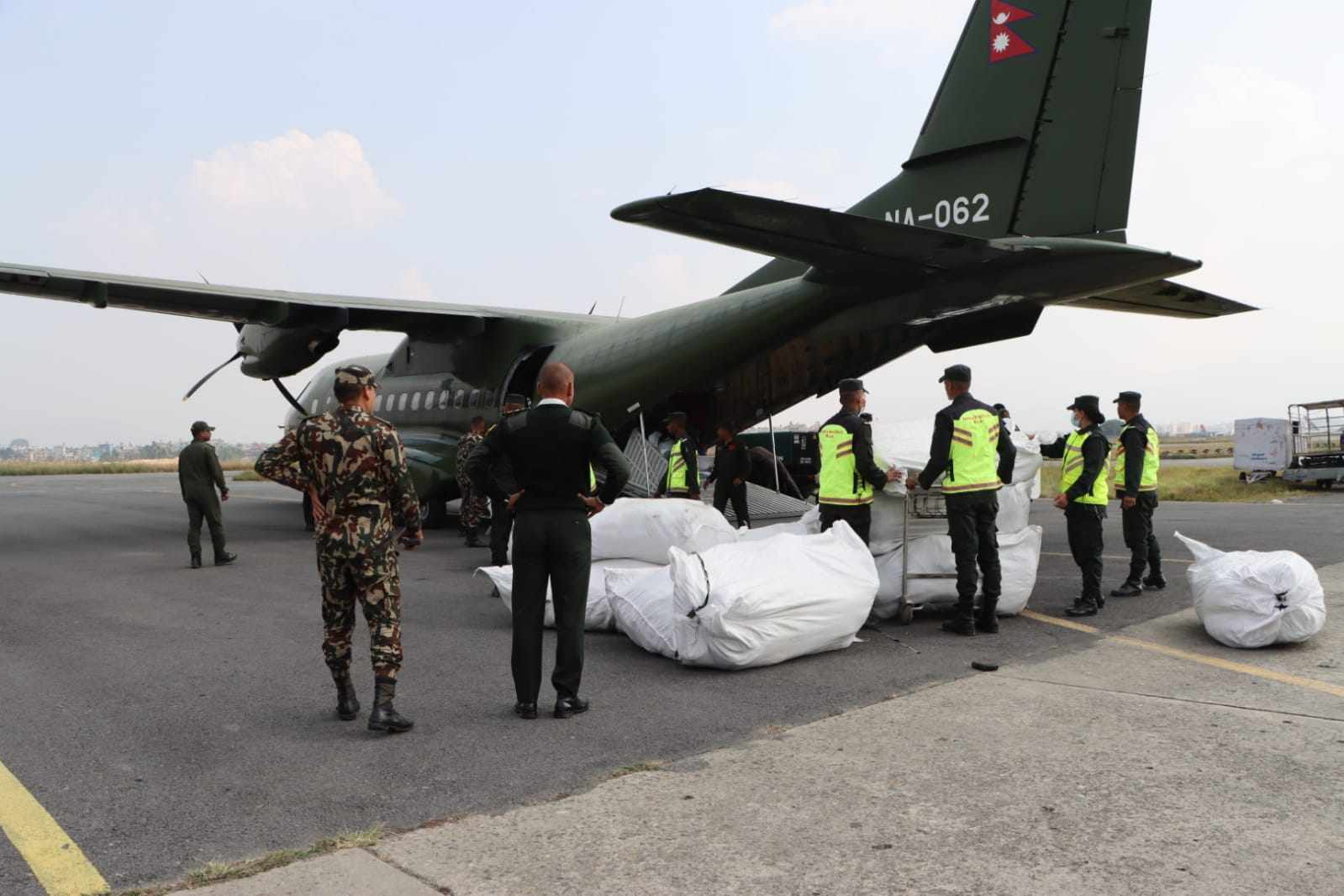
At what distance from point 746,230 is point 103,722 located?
551 cm

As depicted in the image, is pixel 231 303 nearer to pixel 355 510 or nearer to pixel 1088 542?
pixel 355 510

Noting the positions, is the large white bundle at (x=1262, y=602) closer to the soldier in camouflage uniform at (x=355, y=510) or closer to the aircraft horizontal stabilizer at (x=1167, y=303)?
the soldier in camouflage uniform at (x=355, y=510)

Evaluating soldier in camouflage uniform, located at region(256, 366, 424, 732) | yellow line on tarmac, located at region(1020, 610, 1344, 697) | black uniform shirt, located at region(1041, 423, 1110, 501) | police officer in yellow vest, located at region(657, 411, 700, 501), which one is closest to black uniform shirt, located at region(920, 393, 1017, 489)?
black uniform shirt, located at region(1041, 423, 1110, 501)

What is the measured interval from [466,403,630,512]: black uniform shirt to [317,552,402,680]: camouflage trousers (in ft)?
2.26

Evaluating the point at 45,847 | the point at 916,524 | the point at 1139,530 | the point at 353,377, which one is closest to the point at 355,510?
the point at 353,377

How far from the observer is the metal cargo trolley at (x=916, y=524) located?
6.93m

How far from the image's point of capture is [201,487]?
10.8 metres

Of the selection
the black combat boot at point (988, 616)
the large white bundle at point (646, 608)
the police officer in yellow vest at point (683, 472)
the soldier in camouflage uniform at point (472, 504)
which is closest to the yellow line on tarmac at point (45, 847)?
the large white bundle at point (646, 608)

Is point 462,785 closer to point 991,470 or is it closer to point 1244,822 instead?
point 1244,822

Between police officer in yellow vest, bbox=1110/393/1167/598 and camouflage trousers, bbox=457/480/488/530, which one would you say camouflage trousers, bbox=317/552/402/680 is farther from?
camouflage trousers, bbox=457/480/488/530

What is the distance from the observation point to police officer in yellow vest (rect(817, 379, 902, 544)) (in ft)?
22.6

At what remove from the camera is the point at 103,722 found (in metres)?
4.77

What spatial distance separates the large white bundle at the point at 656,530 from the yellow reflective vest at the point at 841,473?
90cm

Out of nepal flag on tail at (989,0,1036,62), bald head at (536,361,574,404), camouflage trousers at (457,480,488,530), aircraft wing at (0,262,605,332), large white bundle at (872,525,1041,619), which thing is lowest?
large white bundle at (872,525,1041,619)
